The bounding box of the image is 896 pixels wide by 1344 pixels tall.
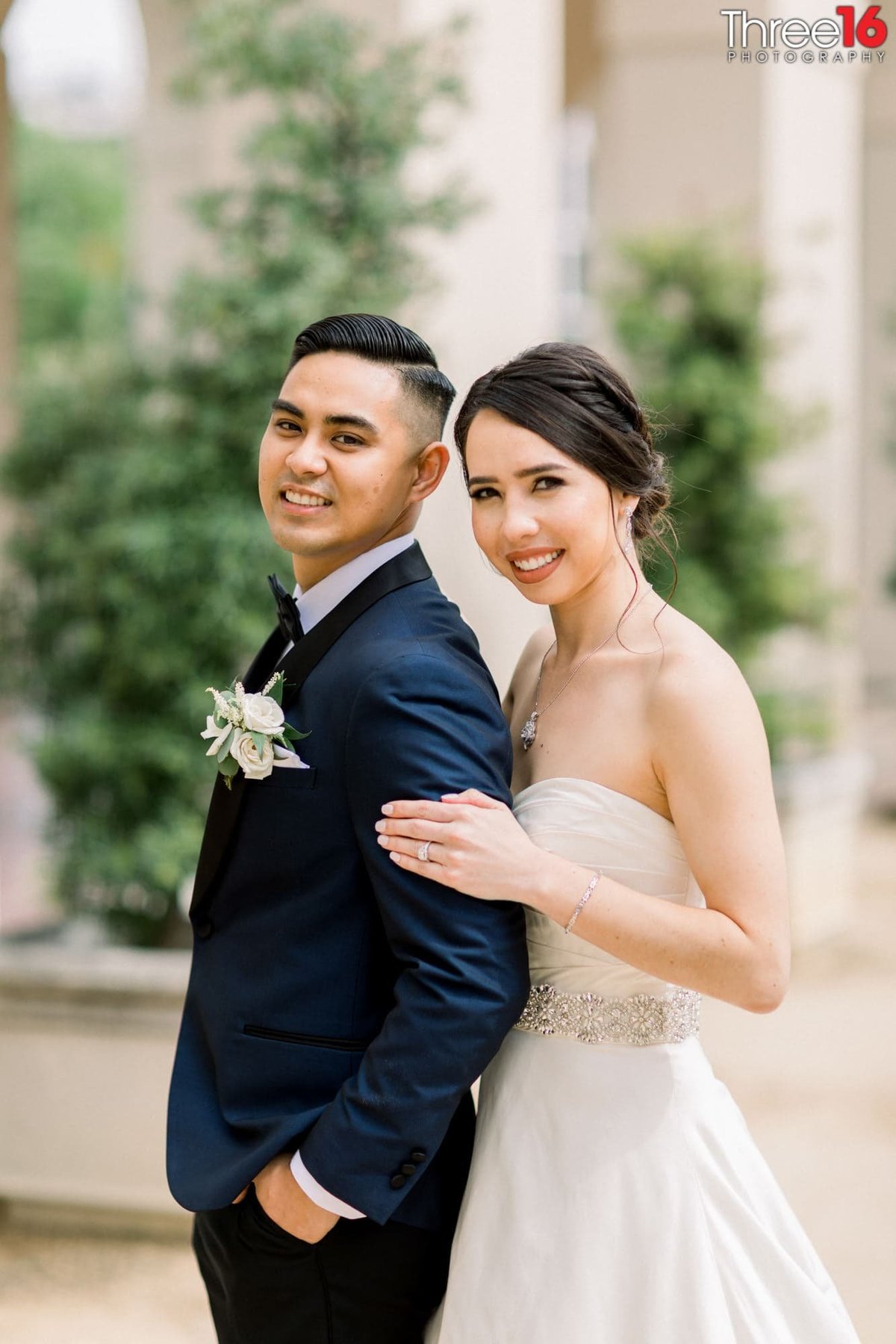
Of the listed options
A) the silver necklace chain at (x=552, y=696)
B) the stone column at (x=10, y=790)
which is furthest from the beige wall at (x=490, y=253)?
the silver necklace chain at (x=552, y=696)

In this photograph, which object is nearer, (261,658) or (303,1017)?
(303,1017)

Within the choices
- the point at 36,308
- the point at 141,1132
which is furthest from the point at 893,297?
the point at 36,308

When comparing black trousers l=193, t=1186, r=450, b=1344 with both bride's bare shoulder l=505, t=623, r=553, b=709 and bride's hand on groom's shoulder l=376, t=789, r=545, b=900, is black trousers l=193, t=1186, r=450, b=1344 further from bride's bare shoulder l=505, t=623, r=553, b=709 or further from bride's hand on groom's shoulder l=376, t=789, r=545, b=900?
bride's bare shoulder l=505, t=623, r=553, b=709

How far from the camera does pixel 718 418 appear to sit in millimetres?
6555

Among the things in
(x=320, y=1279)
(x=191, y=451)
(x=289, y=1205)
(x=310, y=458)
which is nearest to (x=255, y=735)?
(x=310, y=458)

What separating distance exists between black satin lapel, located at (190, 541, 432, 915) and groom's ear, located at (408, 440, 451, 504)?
0.27 ft

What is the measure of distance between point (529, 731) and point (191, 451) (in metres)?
2.18

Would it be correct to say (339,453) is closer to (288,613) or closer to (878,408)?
(288,613)

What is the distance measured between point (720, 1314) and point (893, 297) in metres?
12.3

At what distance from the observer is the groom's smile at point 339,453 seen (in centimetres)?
181

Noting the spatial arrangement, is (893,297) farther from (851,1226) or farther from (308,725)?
(308,725)

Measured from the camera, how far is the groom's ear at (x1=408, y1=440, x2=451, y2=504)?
1.88 meters

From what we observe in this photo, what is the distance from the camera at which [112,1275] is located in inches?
146

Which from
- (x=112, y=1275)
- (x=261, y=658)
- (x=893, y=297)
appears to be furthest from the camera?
(x=893, y=297)
